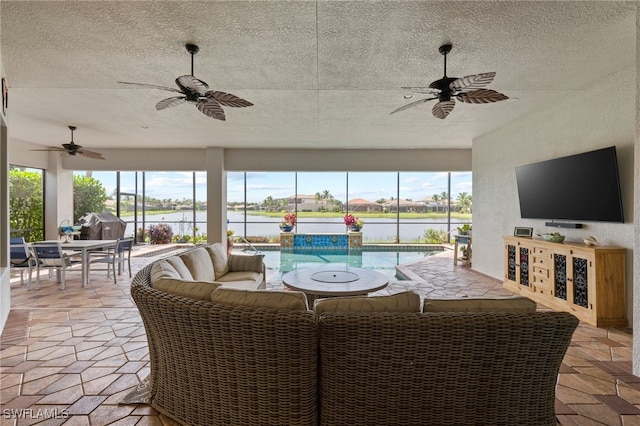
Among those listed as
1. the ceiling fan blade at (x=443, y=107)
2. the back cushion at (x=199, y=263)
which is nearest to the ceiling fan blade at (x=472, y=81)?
the ceiling fan blade at (x=443, y=107)

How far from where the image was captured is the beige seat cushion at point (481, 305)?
1.53m

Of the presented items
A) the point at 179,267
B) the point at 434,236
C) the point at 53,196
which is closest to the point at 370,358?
the point at 179,267

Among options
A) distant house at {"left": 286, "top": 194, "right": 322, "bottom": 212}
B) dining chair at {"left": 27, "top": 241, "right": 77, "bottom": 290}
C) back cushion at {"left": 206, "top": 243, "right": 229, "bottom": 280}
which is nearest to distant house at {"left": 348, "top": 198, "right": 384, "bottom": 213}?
distant house at {"left": 286, "top": 194, "right": 322, "bottom": 212}

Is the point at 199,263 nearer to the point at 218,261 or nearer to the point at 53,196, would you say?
→ the point at 218,261

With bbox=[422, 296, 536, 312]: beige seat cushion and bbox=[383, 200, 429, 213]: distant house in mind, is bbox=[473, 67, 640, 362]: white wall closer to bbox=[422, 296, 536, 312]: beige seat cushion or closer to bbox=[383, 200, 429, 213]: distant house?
bbox=[422, 296, 536, 312]: beige seat cushion

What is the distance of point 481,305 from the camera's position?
5.09 feet

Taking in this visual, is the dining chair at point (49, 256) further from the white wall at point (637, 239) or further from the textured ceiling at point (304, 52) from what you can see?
the white wall at point (637, 239)

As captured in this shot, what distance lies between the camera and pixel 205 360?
160 centimetres

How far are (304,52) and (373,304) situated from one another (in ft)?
7.65

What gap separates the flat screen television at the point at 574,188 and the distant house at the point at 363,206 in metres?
8.22

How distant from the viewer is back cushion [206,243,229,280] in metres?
3.81

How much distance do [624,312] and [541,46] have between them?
9.46ft

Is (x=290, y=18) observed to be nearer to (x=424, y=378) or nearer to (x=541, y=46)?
(x=541, y=46)

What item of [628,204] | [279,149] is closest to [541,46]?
[628,204]
